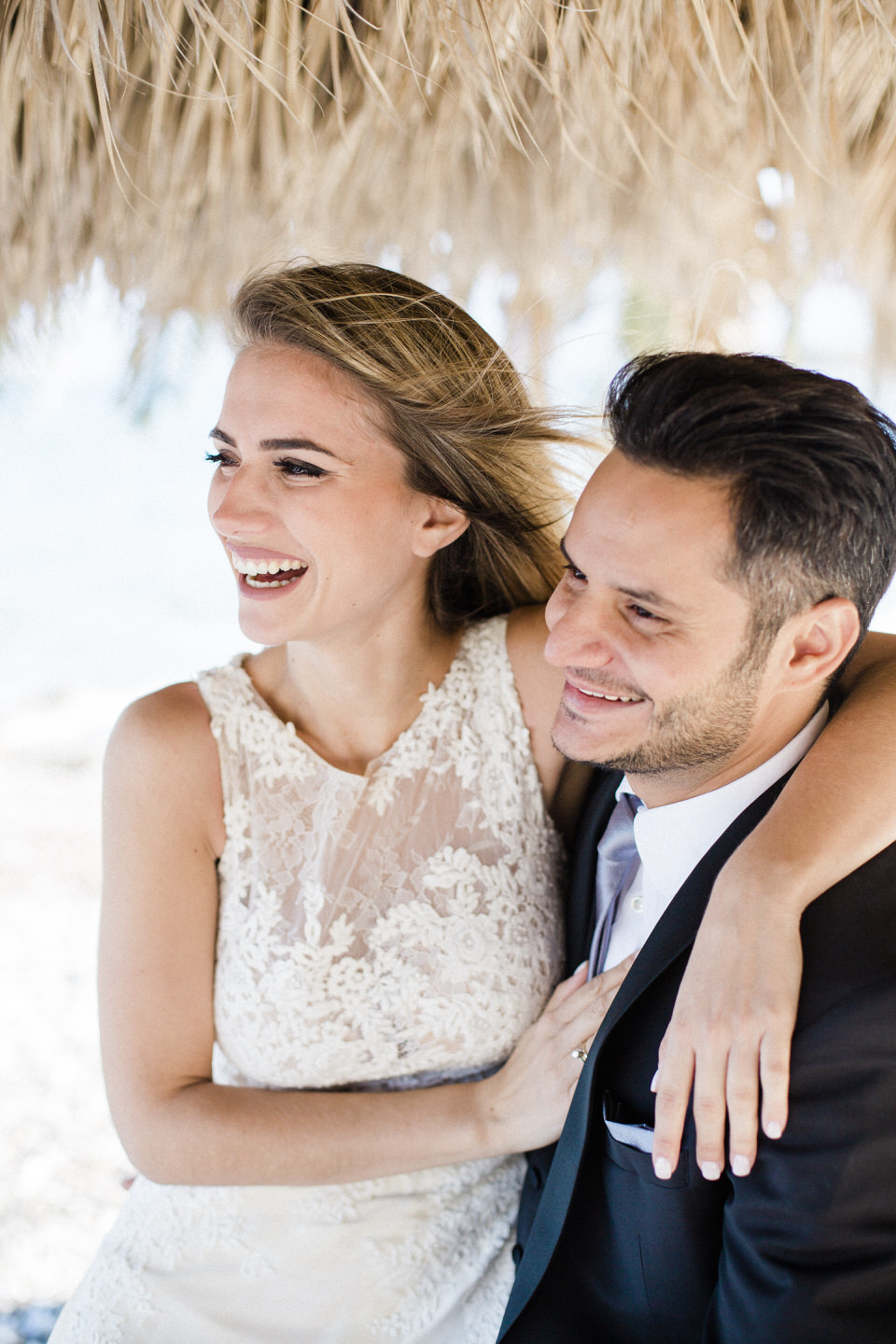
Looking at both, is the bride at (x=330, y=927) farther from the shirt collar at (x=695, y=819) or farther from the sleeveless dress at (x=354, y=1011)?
the shirt collar at (x=695, y=819)

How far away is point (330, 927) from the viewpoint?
4.58 feet

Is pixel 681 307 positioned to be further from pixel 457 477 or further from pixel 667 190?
pixel 457 477

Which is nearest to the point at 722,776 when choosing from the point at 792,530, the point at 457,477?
the point at 792,530

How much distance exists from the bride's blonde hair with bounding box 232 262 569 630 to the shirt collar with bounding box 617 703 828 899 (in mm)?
593

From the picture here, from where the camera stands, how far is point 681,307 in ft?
7.85

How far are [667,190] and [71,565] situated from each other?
12.5 metres

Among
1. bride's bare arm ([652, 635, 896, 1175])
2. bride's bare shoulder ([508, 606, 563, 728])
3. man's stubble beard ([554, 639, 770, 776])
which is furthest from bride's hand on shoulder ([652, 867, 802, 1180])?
bride's bare shoulder ([508, 606, 563, 728])

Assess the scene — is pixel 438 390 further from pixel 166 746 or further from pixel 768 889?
pixel 768 889

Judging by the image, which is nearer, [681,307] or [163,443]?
[681,307]

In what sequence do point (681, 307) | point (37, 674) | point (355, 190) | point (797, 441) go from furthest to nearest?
1. point (37, 674)
2. point (681, 307)
3. point (355, 190)
4. point (797, 441)

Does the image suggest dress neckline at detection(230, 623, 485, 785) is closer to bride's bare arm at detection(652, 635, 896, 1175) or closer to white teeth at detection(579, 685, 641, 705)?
white teeth at detection(579, 685, 641, 705)

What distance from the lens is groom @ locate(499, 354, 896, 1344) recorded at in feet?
3.04

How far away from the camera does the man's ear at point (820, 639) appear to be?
1.07m

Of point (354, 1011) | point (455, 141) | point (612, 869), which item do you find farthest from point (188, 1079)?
point (455, 141)
